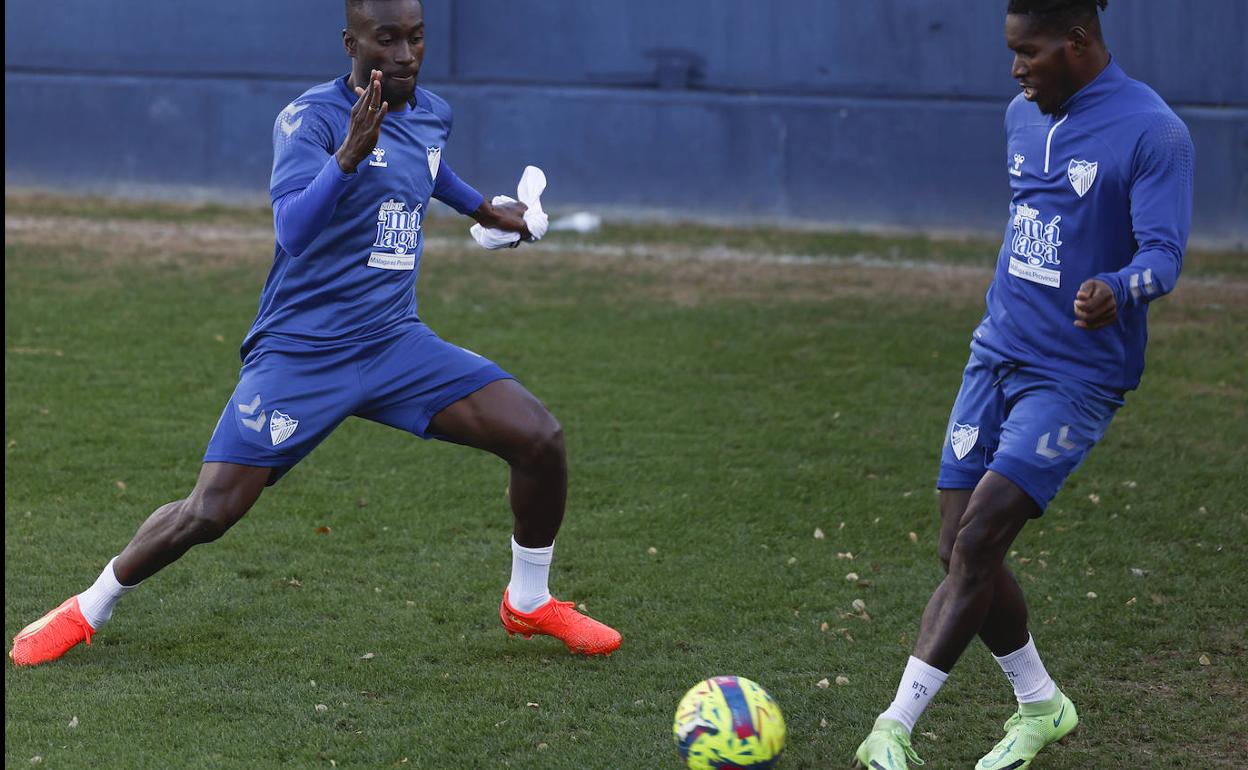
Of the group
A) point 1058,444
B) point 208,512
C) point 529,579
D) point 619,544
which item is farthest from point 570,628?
point 1058,444

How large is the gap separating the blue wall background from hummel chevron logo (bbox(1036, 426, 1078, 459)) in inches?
365

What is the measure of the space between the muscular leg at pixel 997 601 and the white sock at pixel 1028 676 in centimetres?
3

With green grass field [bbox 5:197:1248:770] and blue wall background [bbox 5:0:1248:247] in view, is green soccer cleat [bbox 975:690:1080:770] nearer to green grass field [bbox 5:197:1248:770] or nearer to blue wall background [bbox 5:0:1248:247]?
green grass field [bbox 5:197:1248:770]

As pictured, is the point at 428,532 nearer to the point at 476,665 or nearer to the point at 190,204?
the point at 476,665

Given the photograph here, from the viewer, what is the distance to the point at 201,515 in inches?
193

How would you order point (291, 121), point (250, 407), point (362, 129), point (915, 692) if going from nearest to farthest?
point (915, 692) → point (362, 129) → point (291, 121) → point (250, 407)

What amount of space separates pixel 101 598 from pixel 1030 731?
299cm

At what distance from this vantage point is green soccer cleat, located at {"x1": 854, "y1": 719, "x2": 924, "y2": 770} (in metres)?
4.20

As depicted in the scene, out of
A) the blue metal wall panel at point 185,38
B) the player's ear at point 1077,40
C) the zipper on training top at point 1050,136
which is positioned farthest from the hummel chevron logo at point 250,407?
the blue metal wall panel at point 185,38

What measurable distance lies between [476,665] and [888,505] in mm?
2393

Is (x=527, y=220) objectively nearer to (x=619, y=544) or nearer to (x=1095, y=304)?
(x=619, y=544)

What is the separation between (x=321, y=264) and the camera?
5004mm

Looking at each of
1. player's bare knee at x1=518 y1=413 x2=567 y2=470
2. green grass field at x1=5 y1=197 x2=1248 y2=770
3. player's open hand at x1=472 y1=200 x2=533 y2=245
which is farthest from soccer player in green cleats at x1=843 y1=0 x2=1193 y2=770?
player's open hand at x1=472 y1=200 x2=533 y2=245

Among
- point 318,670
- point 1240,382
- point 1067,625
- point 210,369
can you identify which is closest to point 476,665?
point 318,670
